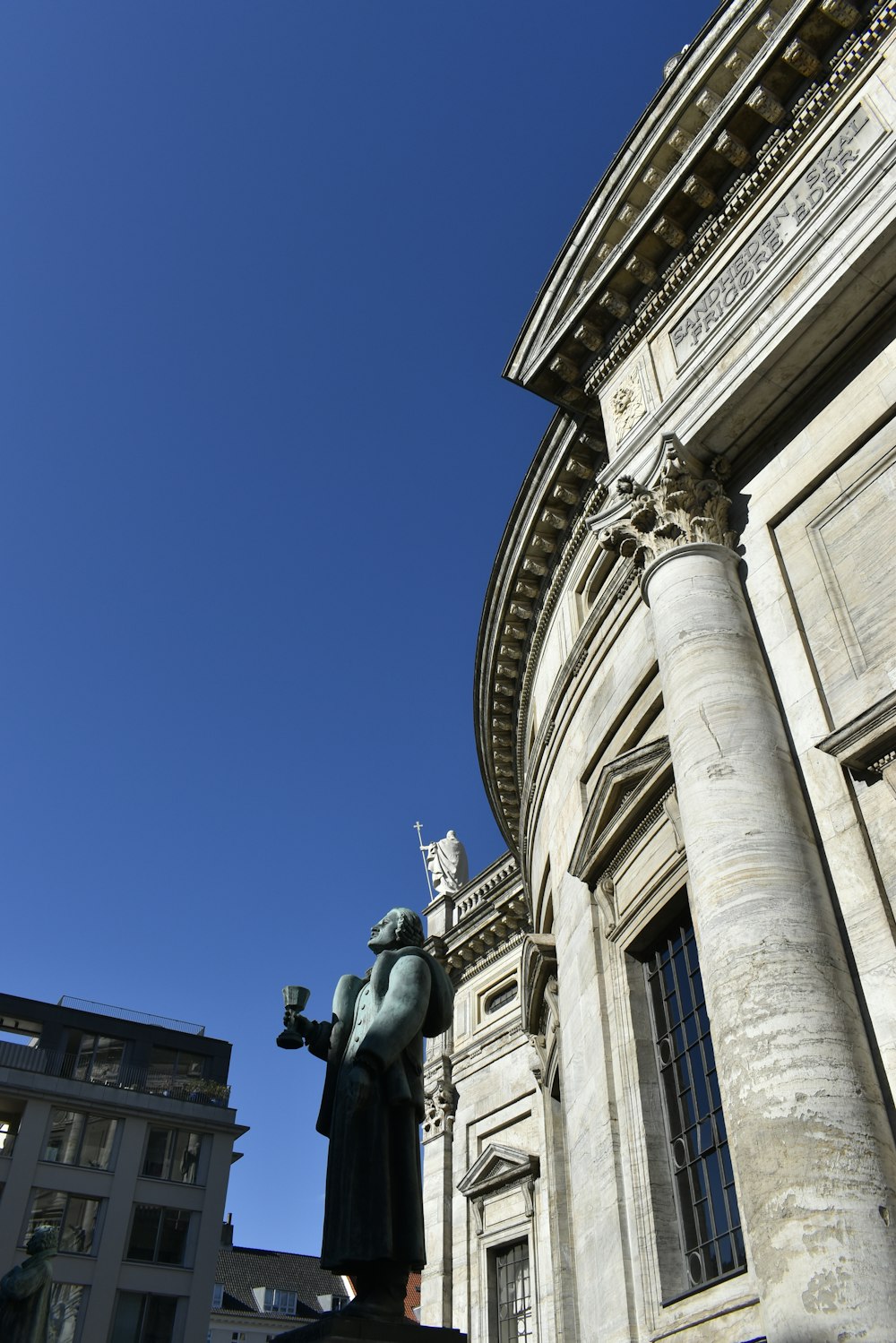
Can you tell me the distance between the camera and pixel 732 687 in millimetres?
10328

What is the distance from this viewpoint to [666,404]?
42.7ft

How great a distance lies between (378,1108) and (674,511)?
7.47 metres

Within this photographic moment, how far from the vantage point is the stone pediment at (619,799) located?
513 inches

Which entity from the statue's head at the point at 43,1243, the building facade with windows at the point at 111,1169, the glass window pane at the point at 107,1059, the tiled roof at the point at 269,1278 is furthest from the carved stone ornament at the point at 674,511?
the tiled roof at the point at 269,1278

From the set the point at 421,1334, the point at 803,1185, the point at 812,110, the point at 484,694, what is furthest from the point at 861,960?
the point at 484,694

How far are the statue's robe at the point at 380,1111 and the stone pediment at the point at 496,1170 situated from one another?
17100 millimetres

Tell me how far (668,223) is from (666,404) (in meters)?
2.47

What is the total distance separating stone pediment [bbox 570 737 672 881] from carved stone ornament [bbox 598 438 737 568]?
2359 millimetres

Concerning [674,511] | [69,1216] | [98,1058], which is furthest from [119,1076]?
[674,511]

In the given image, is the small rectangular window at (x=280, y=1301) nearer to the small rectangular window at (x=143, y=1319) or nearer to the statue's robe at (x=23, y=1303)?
the small rectangular window at (x=143, y=1319)

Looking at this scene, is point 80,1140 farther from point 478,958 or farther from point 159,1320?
point 478,958

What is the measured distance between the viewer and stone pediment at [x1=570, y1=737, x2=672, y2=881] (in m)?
13.0

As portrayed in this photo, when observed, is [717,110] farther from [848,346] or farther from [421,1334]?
[421,1334]

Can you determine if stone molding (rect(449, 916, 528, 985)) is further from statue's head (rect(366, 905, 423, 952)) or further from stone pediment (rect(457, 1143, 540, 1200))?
statue's head (rect(366, 905, 423, 952))
